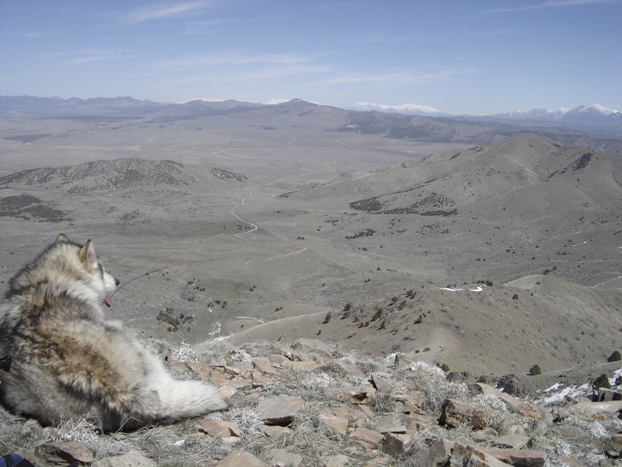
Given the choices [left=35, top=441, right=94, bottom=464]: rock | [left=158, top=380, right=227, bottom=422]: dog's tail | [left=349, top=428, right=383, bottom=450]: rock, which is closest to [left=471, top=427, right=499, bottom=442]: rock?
[left=349, top=428, right=383, bottom=450]: rock

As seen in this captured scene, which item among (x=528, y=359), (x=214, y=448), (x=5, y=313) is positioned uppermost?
(x=5, y=313)

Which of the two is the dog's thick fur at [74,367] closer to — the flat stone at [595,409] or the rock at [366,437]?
the rock at [366,437]

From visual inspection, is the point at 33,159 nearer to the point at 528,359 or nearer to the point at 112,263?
the point at 112,263

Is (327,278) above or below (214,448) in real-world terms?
below

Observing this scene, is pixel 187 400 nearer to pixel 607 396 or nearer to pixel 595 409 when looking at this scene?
pixel 595 409

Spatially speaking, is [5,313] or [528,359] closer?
[5,313]

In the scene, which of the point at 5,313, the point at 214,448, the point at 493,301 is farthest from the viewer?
the point at 493,301

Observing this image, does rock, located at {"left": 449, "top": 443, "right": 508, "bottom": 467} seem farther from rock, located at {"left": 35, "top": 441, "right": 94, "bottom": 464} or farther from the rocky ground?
rock, located at {"left": 35, "top": 441, "right": 94, "bottom": 464}

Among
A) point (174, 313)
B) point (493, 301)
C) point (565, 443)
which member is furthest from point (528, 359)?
point (174, 313)
